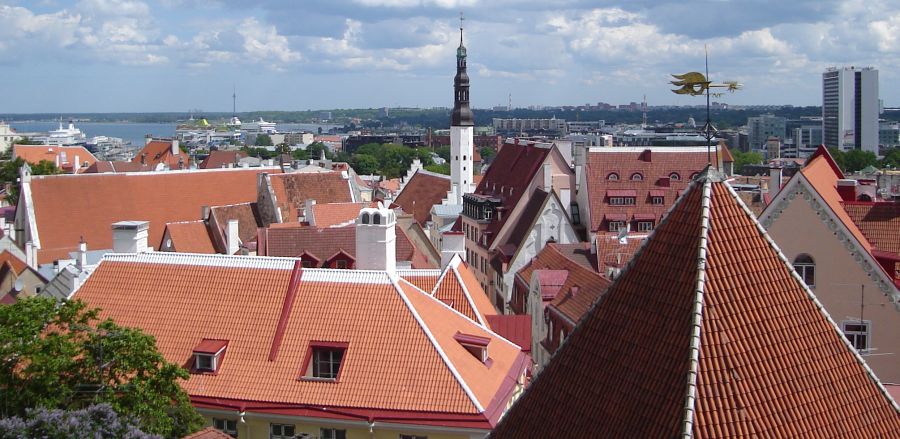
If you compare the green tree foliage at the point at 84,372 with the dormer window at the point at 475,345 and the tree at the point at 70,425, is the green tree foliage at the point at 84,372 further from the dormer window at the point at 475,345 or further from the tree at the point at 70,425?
the dormer window at the point at 475,345

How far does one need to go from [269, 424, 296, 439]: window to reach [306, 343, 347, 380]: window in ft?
4.67

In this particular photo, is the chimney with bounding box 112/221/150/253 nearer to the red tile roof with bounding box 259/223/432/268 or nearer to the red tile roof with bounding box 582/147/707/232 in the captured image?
the red tile roof with bounding box 259/223/432/268

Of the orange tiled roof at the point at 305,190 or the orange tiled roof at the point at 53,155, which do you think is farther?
the orange tiled roof at the point at 53,155

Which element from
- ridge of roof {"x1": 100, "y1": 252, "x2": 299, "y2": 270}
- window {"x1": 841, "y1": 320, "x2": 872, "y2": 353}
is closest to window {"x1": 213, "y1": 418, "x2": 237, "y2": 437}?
ridge of roof {"x1": 100, "y1": 252, "x2": 299, "y2": 270}

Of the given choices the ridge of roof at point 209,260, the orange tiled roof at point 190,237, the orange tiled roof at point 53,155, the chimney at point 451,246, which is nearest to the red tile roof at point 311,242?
the chimney at point 451,246

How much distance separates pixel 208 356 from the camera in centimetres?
2561

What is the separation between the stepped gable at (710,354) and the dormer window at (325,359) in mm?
12368

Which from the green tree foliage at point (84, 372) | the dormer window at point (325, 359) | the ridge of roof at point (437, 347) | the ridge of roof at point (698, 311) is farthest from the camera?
the dormer window at point (325, 359)

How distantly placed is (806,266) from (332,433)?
14638mm

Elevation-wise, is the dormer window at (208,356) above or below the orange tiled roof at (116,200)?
below

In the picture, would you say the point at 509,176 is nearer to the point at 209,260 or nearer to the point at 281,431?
the point at 209,260

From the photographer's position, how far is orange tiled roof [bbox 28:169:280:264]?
58.3 metres

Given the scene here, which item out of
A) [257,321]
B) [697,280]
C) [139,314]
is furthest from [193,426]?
[697,280]

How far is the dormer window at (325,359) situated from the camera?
82.6 feet
